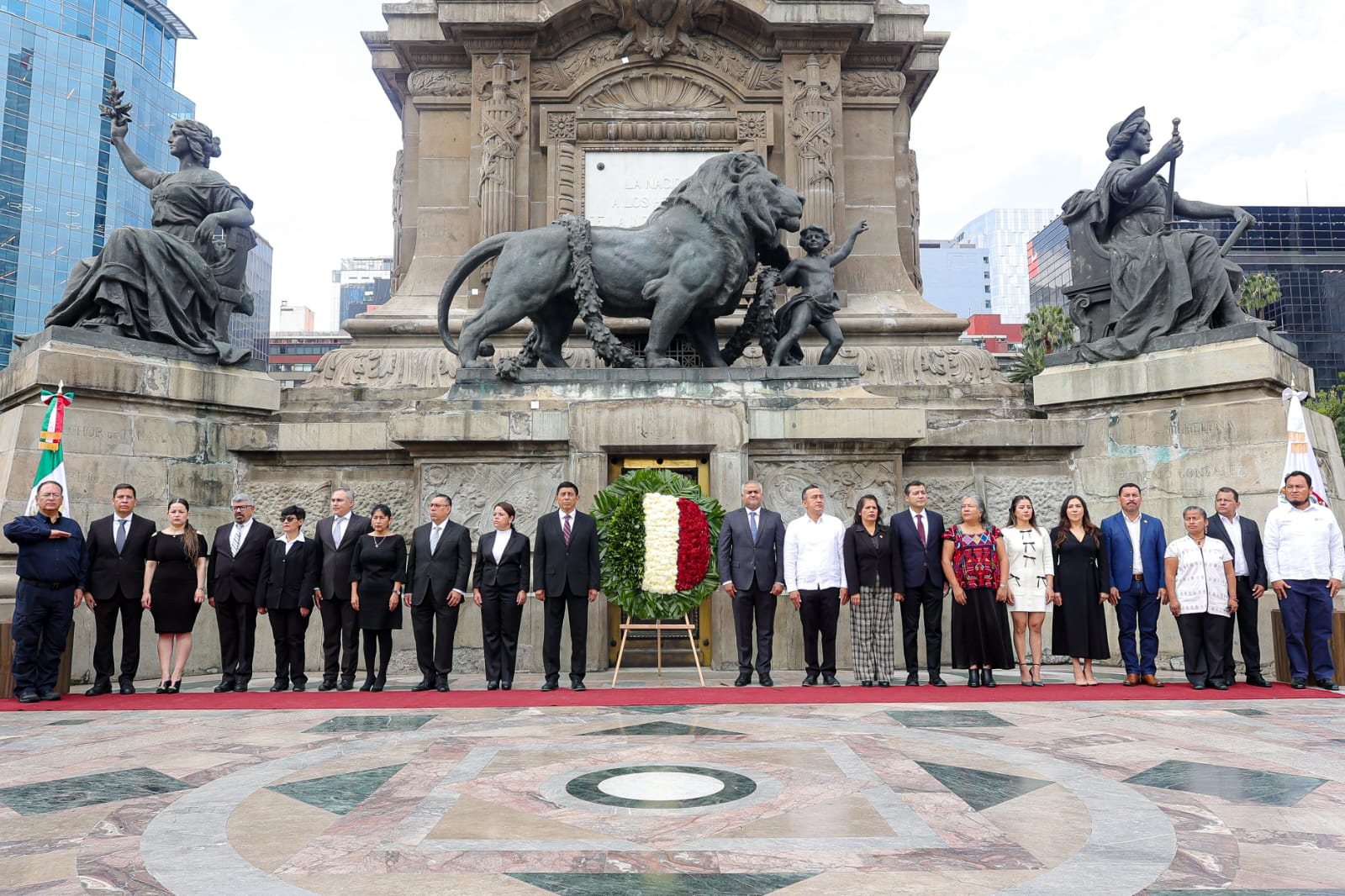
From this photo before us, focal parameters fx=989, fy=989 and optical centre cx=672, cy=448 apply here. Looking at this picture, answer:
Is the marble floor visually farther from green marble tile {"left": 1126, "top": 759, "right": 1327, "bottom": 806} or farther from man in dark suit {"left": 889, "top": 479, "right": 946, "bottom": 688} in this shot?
man in dark suit {"left": 889, "top": 479, "right": 946, "bottom": 688}

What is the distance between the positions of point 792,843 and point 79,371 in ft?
32.7

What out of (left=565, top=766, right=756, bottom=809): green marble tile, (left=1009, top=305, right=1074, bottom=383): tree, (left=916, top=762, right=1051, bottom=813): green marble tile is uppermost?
(left=1009, top=305, right=1074, bottom=383): tree

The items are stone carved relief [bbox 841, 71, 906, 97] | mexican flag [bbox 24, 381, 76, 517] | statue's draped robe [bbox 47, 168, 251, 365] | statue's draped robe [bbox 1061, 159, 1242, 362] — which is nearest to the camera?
mexican flag [bbox 24, 381, 76, 517]

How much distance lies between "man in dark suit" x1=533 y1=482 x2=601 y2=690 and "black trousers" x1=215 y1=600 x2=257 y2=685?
2.73m

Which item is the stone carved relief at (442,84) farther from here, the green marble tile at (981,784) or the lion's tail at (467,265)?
the green marble tile at (981,784)

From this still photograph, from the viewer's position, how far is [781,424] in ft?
34.7

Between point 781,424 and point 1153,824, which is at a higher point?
point 781,424

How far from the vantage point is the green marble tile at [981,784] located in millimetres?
4316

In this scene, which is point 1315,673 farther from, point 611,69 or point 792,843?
point 611,69

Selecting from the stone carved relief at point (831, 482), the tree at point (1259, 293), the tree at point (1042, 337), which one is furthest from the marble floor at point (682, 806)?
the tree at point (1259, 293)

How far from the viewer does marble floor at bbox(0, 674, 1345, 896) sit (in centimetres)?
330

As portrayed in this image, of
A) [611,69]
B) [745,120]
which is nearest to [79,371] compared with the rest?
[611,69]

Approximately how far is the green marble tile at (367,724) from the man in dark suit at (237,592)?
8.85ft

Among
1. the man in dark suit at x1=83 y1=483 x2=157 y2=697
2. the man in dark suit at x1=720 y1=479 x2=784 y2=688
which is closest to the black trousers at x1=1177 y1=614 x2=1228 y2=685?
the man in dark suit at x1=720 y1=479 x2=784 y2=688
